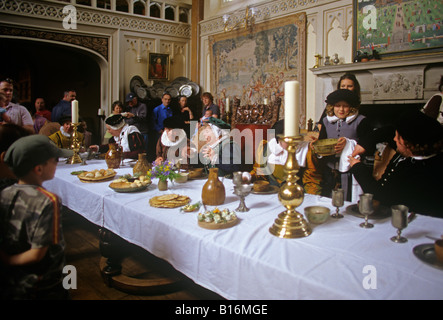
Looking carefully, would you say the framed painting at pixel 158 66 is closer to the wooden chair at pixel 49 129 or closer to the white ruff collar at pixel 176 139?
the wooden chair at pixel 49 129

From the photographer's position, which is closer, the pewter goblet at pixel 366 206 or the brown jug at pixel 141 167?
the pewter goblet at pixel 366 206

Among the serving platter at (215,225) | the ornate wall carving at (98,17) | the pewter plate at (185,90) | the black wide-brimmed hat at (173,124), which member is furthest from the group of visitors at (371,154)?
the ornate wall carving at (98,17)

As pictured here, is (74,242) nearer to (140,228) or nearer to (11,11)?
(140,228)

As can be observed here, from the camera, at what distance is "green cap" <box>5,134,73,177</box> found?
1246 mm

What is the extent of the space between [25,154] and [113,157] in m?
2.07

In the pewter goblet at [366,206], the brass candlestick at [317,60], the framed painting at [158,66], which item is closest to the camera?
the pewter goblet at [366,206]

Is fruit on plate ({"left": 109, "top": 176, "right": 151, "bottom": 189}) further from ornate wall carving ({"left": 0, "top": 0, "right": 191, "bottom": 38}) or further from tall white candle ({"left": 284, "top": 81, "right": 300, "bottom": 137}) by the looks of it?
ornate wall carving ({"left": 0, "top": 0, "right": 191, "bottom": 38})

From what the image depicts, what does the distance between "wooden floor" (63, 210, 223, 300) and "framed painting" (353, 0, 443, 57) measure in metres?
4.44

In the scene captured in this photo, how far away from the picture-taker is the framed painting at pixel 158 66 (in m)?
8.02

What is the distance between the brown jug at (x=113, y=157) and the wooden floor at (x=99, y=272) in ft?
2.67

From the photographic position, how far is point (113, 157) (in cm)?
329

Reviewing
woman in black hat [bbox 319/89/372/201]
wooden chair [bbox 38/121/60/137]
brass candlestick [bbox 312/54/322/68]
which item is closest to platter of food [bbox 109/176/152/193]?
woman in black hat [bbox 319/89/372/201]

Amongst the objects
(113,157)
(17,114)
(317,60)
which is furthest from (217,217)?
(317,60)
